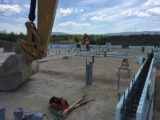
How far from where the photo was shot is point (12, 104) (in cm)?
561

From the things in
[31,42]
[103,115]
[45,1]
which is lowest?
[103,115]

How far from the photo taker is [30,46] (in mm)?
6824

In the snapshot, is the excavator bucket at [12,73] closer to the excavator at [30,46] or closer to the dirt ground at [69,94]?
the excavator at [30,46]

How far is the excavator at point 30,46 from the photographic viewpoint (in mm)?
6645

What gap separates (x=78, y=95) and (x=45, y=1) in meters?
2.69

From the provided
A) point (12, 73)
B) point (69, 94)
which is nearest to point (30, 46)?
point (12, 73)

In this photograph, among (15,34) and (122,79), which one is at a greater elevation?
(15,34)

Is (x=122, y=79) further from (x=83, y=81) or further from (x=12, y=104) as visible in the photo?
(x=12, y=104)

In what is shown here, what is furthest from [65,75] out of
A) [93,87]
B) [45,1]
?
[45,1]

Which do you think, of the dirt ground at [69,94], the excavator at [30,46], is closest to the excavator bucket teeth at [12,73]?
the excavator at [30,46]

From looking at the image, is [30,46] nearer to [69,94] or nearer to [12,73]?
[12,73]

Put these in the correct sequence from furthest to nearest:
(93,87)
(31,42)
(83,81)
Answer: (83,81) → (93,87) → (31,42)

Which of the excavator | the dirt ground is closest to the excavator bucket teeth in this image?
the excavator

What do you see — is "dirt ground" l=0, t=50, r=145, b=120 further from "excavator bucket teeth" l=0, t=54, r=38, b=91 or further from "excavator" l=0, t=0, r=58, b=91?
"excavator" l=0, t=0, r=58, b=91
